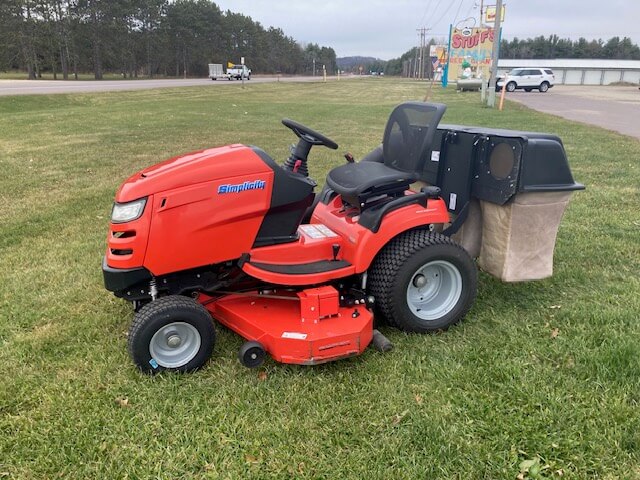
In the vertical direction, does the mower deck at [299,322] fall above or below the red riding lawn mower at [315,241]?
below

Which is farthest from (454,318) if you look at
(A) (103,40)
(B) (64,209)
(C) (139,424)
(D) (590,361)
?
(A) (103,40)

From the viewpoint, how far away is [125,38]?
55.8m

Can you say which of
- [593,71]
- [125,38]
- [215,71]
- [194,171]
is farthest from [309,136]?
[593,71]

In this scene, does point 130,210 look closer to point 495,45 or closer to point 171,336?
point 171,336

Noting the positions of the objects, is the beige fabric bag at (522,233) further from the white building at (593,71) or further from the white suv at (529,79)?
the white building at (593,71)

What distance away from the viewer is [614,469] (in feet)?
6.88

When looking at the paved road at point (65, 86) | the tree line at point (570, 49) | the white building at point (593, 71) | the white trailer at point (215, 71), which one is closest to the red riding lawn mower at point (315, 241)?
the paved road at point (65, 86)

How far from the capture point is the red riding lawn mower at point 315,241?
8.68ft

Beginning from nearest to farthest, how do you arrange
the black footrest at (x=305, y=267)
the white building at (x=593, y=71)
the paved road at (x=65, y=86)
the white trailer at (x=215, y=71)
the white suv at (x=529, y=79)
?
the black footrest at (x=305, y=267), the paved road at (x=65, y=86), the white suv at (x=529, y=79), the white trailer at (x=215, y=71), the white building at (x=593, y=71)

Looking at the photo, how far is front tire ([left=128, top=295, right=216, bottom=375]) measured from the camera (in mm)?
2594

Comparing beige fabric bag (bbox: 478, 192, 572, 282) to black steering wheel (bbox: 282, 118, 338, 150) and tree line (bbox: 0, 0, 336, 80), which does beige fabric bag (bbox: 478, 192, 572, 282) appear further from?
tree line (bbox: 0, 0, 336, 80)

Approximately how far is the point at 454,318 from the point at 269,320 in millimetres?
1172

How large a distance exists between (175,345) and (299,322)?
67 centimetres

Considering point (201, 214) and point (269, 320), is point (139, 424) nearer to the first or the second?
point (269, 320)
